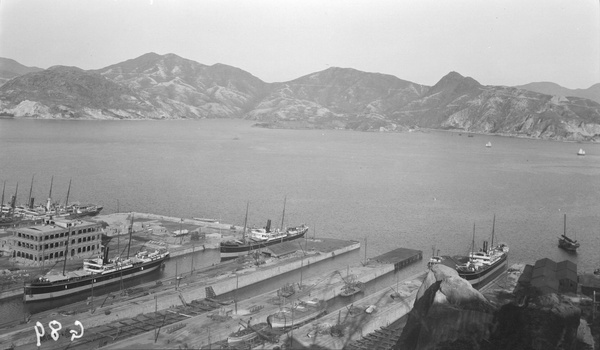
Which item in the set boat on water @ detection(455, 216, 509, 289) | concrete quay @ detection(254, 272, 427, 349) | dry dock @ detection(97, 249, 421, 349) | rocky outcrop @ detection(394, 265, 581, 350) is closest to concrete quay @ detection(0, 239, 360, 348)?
dry dock @ detection(97, 249, 421, 349)

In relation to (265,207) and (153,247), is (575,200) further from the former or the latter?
(153,247)

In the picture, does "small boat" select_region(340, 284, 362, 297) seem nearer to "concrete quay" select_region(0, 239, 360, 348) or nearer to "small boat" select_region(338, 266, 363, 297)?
"small boat" select_region(338, 266, 363, 297)

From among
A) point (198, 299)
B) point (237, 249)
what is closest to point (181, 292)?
point (198, 299)

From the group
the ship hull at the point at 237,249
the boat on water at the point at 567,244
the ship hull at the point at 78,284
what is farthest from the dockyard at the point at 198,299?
the boat on water at the point at 567,244

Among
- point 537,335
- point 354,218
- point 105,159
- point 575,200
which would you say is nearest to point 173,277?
point 537,335

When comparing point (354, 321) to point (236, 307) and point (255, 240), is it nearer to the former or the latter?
point (236, 307)

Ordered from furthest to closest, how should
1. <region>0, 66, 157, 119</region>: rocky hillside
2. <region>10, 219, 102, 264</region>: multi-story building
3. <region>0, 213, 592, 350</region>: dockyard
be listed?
<region>0, 66, 157, 119</region>: rocky hillside → <region>10, 219, 102, 264</region>: multi-story building → <region>0, 213, 592, 350</region>: dockyard
